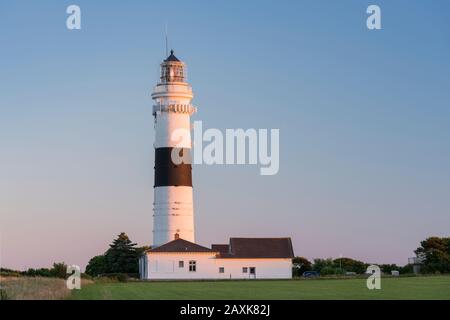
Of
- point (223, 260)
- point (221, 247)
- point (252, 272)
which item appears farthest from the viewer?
point (221, 247)

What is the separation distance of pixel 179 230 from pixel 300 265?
1413cm

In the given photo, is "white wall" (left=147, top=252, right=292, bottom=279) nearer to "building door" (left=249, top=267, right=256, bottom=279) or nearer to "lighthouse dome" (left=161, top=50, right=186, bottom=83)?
"building door" (left=249, top=267, right=256, bottom=279)

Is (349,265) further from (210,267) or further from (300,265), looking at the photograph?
(210,267)

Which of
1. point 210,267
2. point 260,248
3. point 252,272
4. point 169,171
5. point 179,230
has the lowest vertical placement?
point 252,272

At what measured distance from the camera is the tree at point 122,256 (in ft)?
266

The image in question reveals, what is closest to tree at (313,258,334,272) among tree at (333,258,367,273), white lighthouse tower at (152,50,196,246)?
tree at (333,258,367,273)

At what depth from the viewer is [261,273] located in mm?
76375

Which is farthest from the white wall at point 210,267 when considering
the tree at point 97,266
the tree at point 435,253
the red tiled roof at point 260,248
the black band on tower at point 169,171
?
the tree at point 435,253

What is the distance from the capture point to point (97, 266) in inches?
3233

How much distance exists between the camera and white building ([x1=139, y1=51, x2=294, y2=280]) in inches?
2891

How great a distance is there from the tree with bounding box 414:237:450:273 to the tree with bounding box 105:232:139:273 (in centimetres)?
2083

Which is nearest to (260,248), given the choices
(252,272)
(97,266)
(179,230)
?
(252,272)
